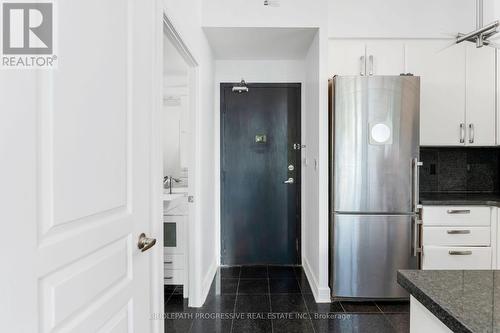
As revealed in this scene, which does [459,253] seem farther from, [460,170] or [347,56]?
[347,56]

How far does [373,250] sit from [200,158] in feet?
5.44

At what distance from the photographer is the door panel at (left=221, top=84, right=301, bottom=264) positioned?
356 centimetres

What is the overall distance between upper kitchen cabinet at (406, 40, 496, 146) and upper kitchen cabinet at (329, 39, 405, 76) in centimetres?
11

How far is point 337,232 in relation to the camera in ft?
8.60

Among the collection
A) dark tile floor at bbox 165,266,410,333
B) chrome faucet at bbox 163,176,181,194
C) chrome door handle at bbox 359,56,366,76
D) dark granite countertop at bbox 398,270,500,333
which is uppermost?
chrome door handle at bbox 359,56,366,76

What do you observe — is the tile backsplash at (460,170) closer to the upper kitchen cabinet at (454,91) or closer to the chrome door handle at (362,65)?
the upper kitchen cabinet at (454,91)

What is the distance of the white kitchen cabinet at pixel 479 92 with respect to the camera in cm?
282

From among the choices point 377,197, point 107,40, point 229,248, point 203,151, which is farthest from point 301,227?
point 107,40

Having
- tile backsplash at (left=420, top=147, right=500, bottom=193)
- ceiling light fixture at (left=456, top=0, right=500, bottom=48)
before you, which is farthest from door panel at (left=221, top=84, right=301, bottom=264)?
Result: ceiling light fixture at (left=456, top=0, right=500, bottom=48)

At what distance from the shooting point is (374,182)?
2.58m

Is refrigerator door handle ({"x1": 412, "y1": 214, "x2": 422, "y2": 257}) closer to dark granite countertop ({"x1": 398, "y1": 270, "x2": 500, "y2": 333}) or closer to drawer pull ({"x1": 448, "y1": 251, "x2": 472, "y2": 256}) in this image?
drawer pull ({"x1": 448, "y1": 251, "x2": 472, "y2": 256})

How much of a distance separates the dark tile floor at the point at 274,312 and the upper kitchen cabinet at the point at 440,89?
1562mm

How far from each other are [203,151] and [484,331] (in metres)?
2.38

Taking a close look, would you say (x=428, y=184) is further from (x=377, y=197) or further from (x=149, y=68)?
(x=149, y=68)
